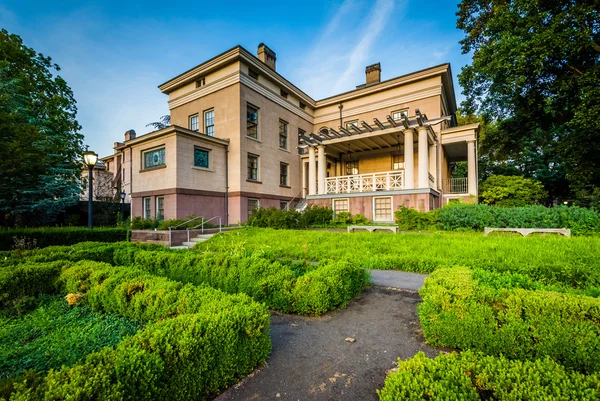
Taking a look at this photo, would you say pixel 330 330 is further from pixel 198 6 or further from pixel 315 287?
pixel 198 6

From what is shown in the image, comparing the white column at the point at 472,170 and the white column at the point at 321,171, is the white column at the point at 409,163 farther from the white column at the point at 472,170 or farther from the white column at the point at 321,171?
the white column at the point at 472,170

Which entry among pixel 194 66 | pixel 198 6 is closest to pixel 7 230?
pixel 198 6

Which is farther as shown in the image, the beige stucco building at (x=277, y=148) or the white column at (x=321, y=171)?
the white column at (x=321, y=171)

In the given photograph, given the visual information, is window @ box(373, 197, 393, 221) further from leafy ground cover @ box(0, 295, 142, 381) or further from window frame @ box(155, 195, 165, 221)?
leafy ground cover @ box(0, 295, 142, 381)

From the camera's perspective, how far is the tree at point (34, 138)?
37.0 feet

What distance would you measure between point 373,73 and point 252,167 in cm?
1339

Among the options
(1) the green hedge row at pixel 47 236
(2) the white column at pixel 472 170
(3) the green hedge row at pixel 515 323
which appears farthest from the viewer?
(2) the white column at pixel 472 170

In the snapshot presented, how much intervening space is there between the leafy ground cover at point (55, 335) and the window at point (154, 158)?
42.6 ft

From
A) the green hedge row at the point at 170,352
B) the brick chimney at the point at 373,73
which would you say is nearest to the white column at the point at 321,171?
the brick chimney at the point at 373,73

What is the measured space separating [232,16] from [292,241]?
988cm

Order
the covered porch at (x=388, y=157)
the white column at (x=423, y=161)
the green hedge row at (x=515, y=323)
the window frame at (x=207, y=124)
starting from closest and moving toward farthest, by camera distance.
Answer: the green hedge row at (x=515, y=323)
the white column at (x=423, y=161)
the covered porch at (x=388, y=157)
the window frame at (x=207, y=124)

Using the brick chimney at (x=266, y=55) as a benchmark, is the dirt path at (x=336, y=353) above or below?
below

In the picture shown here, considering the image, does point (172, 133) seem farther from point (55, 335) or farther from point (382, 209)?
point (55, 335)

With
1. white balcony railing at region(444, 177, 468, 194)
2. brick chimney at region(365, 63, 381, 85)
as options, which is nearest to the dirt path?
white balcony railing at region(444, 177, 468, 194)
